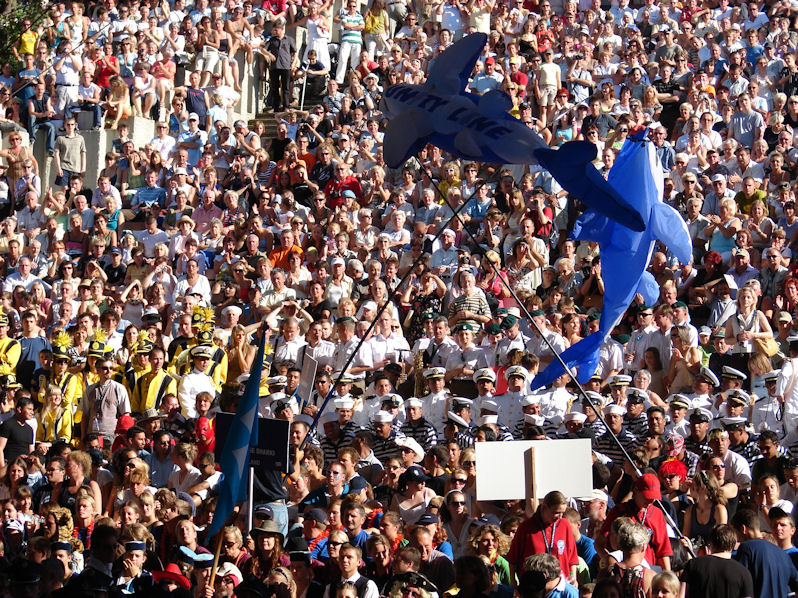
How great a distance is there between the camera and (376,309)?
47.1 feet

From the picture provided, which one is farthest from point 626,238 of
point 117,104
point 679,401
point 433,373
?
point 117,104

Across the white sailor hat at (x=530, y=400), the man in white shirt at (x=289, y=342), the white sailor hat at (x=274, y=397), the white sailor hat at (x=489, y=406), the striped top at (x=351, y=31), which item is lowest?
the white sailor hat at (x=489, y=406)

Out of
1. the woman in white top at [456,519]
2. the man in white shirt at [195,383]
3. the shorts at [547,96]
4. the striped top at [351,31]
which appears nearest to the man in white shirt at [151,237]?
the man in white shirt at [195,383]

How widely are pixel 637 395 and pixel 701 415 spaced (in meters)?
0.68

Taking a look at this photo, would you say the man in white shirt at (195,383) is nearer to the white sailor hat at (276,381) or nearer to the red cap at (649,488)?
the white sailor hat at (276,381)

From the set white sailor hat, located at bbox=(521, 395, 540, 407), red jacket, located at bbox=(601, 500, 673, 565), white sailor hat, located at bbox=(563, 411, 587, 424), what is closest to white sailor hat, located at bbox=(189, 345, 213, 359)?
white sailor hat, located at bbox=(521, 395, 540, 407)

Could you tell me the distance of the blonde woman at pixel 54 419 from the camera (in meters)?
13.5

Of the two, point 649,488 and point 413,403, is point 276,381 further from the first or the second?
point 649,488

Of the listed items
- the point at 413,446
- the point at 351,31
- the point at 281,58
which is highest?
the point at 351,31

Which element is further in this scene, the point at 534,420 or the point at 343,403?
the point at 343,403

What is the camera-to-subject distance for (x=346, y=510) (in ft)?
30.8

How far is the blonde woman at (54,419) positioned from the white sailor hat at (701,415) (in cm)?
562

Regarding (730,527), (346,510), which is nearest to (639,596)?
(730,527)

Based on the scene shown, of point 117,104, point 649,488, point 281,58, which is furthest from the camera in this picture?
point 281,58
